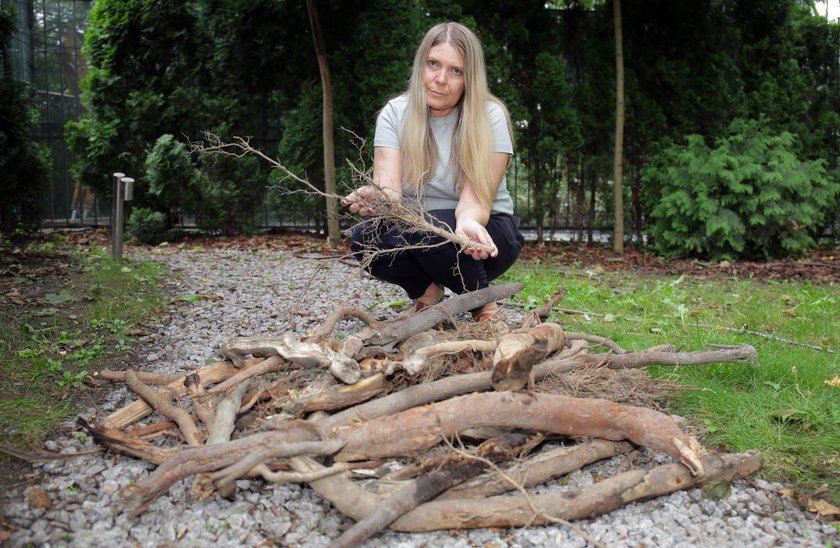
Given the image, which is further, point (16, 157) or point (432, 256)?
point (16, 157)

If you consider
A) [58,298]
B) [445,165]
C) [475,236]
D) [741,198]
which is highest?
[445,165]

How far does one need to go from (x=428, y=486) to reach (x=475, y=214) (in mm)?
1677

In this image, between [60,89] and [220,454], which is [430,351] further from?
[60,89]

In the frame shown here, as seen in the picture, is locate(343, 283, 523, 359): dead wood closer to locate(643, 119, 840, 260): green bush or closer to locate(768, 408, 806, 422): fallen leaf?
locate(768, 408, 806, 422): fallen leaf

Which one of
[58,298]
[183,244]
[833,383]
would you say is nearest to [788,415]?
[833,383]

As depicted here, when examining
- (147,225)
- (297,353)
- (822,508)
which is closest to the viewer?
(822,508)

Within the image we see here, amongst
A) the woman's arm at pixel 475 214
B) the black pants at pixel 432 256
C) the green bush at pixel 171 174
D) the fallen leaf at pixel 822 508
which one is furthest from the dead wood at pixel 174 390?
the green bush at pixel 171 174

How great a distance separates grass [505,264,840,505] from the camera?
2.60 metres

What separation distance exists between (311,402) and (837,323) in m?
3.69

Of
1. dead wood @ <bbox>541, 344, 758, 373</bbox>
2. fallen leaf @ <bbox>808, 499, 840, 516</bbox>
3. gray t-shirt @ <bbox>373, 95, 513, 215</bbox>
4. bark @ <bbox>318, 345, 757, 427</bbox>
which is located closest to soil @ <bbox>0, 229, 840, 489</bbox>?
bark @ <bbox>318, 345, 757, 427</bbox>

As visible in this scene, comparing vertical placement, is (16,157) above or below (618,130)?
below

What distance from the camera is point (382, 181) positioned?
3590mm

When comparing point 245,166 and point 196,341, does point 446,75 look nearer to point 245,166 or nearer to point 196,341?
point 196,341

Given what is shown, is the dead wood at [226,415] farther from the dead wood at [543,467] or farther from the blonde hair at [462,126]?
the blonde hair at [462,126]
